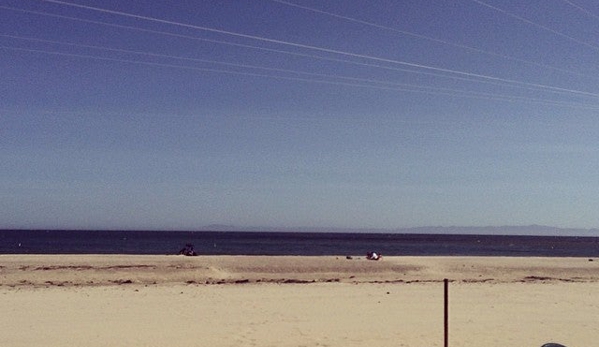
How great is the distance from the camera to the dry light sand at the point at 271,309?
13461 mm

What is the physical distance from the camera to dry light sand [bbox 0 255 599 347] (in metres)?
13.5

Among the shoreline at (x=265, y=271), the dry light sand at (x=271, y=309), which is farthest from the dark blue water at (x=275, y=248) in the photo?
the dry light sand at (x=271, y=309)

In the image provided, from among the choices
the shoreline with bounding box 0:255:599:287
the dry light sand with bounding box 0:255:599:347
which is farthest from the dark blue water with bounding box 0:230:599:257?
the dry light sand with bounding box 0:255:599:347

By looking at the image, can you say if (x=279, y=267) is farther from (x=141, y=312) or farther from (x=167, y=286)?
(x=141, y=312)

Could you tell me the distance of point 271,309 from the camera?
17.1 metres

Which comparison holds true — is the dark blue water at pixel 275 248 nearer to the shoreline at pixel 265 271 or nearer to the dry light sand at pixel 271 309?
the shoreline at pixel 265 271

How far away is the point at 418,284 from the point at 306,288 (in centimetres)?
495

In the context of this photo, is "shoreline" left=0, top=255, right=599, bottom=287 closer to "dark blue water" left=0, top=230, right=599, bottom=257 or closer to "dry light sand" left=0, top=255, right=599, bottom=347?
"dry light sand" left=0, top=255, right=599, bottom=347

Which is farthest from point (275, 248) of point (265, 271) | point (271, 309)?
point (271, 309)

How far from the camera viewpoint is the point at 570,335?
46.8 ft

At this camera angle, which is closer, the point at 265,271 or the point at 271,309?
the point at 271,309

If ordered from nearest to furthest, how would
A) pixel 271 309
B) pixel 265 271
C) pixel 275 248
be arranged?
pixel 271 309, pixel 265 271, pixel 275 248

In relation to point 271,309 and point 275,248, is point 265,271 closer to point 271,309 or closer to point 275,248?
point 271,309

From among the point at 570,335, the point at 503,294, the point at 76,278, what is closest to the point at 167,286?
the point at 76,278
